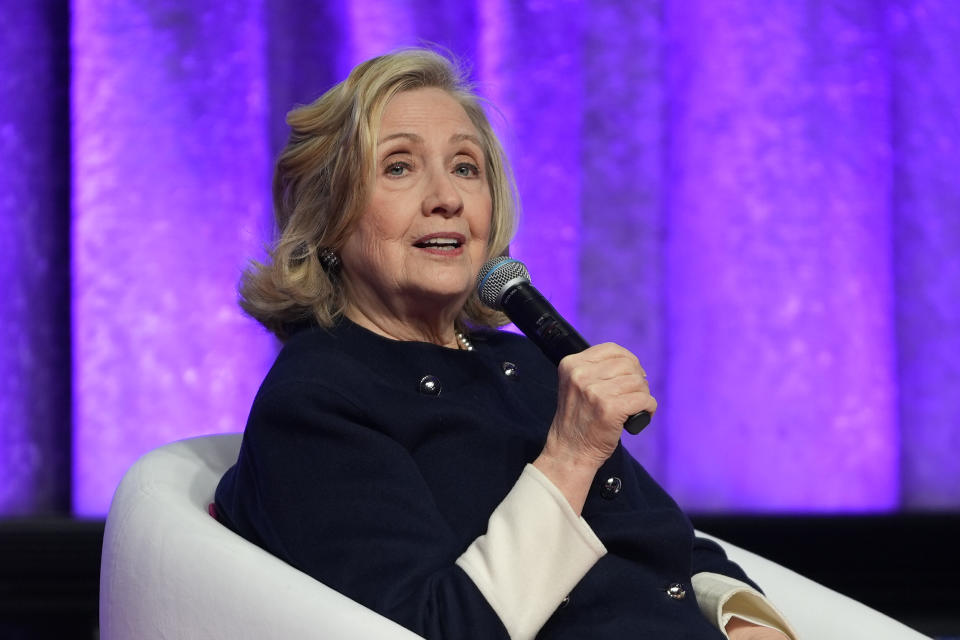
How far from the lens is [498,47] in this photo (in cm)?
250

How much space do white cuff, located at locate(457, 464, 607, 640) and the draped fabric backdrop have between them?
138 cm

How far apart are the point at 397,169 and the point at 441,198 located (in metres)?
0.09

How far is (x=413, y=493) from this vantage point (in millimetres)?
1126

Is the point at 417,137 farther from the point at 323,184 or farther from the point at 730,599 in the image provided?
the point at 730,599

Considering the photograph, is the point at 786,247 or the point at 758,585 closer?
the point at 758,585

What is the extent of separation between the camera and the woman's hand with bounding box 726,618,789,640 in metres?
1.32

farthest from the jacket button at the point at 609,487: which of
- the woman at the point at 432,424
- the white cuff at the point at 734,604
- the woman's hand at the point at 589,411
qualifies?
the white cuff at the point at 734,604

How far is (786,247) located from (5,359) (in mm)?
1835

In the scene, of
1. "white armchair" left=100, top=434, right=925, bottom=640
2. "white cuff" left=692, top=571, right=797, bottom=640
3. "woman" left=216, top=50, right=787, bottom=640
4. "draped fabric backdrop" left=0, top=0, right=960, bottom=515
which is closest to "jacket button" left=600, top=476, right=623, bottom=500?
"woman" left=216, top=50, right=787, bottom=640

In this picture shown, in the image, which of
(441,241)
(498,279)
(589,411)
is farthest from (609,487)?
(441,241)

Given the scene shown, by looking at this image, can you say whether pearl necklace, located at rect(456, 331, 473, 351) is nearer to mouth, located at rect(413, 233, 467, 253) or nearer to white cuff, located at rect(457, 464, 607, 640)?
mouth, located at rect(413, 233, 467, 253)

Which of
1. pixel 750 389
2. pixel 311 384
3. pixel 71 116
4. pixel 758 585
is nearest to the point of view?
pixel 311 384

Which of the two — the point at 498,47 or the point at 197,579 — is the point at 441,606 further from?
the point at 498,47

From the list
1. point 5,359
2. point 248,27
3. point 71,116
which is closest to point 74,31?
point 71,116
